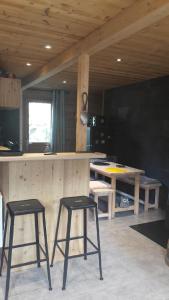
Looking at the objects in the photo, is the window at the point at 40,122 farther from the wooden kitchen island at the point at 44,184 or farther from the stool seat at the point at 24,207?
the stool seat at the point at 24,207

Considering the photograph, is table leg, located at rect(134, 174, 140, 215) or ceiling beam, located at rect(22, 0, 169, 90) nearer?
ceiling beam, located at rect(22, 0, 169, 90)

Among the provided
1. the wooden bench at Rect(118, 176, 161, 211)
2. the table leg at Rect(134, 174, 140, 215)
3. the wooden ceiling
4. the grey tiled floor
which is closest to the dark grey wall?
the wooden bench at Rect(118, 176, 161, 211)

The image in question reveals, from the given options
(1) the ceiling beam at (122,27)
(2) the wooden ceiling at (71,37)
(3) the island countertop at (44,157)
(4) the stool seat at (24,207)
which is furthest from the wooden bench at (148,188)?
(4) the stool seat at (24,207)

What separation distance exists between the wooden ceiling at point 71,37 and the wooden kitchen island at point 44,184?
4.12 ft

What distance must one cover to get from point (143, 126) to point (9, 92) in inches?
102

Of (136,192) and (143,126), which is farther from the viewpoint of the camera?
(143,126)

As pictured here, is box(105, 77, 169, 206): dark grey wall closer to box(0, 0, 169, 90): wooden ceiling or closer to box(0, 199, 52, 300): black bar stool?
box(0, 0, 169, 90): wooden ceiling

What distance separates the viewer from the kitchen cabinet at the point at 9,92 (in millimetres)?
3758

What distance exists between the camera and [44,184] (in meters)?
2.53

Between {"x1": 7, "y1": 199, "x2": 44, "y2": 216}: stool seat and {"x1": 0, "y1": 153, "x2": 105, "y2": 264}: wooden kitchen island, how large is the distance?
171 mm

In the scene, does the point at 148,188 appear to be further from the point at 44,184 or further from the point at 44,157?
the point at 44,157

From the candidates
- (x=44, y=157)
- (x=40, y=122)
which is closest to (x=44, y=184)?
(x=44, y=157)

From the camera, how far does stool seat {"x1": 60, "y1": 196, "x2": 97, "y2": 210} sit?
2.27 m

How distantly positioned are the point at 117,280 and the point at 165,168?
2.54m
